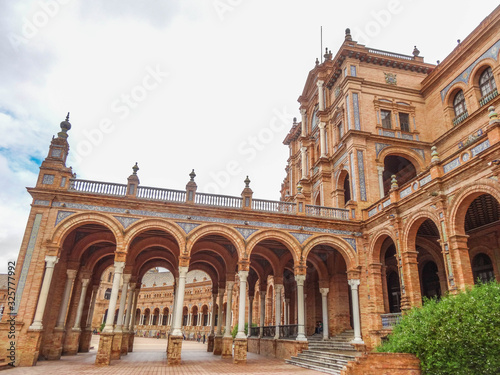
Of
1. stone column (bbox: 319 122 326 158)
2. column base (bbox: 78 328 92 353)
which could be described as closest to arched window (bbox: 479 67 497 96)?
stone column (bbox: 319 122 326 158)

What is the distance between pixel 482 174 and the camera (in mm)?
12484

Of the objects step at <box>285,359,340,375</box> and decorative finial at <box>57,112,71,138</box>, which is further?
decorative finial at <box>57,112,71,138</box>

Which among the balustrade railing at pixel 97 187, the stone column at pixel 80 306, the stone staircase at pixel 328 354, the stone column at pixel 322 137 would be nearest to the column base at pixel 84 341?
the stone column at pixel 80 306

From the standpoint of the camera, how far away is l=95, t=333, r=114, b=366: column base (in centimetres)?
1513

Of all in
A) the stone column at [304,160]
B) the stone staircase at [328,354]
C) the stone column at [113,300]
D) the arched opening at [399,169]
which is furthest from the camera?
the stone column at [304,160]

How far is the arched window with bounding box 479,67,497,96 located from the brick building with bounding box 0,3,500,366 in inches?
3.2

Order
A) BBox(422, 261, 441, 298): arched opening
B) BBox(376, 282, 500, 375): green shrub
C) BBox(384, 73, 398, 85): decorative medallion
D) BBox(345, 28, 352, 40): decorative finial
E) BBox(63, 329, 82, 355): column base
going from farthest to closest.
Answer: BBox(345, 28, 352, 40): decorative finial, BBox(384, 73, 398, 85): decorative medallion, BBox(63, 329, 82, 355): column base, BBox(422, 261, 441, 298): arched opening, BBox(376, 282, 500, 375): green shrub

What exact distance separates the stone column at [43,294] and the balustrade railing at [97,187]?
11.4ft

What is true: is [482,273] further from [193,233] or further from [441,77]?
[193,233]

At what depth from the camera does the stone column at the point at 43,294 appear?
15.2 metres

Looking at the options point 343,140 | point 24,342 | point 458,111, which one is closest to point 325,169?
point 343,140

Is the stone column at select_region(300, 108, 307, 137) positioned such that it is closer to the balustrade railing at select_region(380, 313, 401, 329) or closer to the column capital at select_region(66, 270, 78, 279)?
the balustrade railing at select_region(380, 313, 401, 329)

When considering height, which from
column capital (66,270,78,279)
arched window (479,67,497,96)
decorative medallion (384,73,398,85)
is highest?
decorative medallion (384,73,398,85)

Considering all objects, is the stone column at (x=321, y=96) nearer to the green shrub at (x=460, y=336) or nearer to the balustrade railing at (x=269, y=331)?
the balustrade railing at (x=269, y=331)
